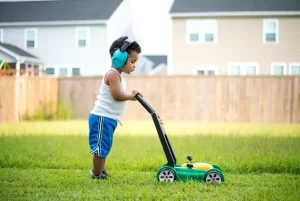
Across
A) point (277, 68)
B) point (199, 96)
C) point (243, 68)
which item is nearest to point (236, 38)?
point (243, 68)

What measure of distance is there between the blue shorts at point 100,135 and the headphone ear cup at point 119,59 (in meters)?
0.44

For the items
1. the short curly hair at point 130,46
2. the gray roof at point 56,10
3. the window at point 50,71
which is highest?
the gray roof at point 56,10

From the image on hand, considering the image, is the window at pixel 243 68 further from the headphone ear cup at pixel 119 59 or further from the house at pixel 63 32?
the headphone ear cup at pixel 119 59

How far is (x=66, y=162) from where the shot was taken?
4785mm

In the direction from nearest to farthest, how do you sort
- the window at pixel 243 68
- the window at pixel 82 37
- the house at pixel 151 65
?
1. the window at pixel 243 68
2. the window at pixel 82 37
3. the house at pixel 151 65

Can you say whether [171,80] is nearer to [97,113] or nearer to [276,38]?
[276,38]

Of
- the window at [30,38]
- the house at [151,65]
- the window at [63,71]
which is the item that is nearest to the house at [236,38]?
the window at [63,71]

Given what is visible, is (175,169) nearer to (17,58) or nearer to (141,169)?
(141,169)

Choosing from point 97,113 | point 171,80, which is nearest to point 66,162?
point 97,113

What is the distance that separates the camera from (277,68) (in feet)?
54.3

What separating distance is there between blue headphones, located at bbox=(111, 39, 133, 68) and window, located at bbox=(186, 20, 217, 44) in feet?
44.1

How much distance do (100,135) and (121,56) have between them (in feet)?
2.12

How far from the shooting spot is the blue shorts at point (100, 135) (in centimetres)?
390

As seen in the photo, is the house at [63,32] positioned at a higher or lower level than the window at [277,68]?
higher
